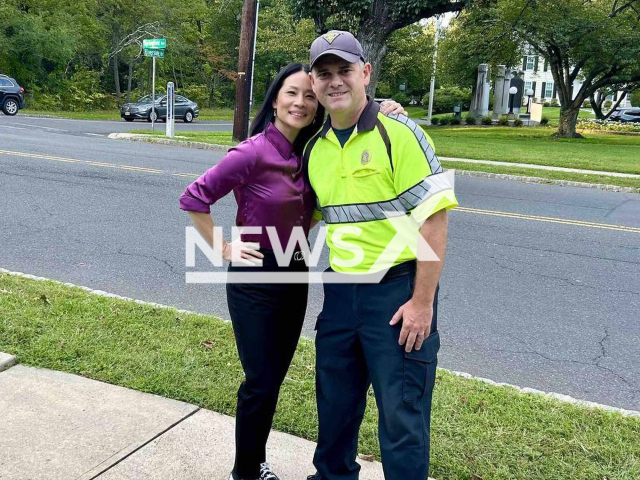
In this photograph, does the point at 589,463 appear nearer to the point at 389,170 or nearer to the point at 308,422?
the point at 308,422

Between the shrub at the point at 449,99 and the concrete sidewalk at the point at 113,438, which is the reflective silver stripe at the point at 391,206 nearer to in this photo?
the concrete sidewalk at the point at 113,438

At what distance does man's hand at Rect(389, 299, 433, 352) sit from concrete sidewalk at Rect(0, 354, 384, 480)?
3.18ft

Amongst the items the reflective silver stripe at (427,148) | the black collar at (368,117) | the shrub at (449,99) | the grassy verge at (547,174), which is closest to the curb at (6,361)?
the black collar at (368,117)

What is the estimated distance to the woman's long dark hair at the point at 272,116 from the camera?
8.02ft

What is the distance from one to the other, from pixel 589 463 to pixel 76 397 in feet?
8.61

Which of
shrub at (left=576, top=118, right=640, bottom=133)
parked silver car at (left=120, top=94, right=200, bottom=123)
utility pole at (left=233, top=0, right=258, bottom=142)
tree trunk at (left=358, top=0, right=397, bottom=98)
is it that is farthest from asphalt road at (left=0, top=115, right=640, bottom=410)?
shrub at (left=576, top=118, right=640, bottom=133)

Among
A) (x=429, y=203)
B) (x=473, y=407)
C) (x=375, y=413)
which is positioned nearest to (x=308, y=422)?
(x=375, y=413)

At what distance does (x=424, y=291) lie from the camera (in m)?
2.16

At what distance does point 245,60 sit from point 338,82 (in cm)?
1649

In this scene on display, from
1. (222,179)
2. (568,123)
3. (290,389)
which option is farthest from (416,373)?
(568,123)

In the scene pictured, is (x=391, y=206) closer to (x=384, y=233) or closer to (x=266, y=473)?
(x=384, y=233)

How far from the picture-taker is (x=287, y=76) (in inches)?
96.0

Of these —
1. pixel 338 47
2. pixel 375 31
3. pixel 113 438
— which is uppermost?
pixel 375 31

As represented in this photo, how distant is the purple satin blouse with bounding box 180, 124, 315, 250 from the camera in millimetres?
2389
